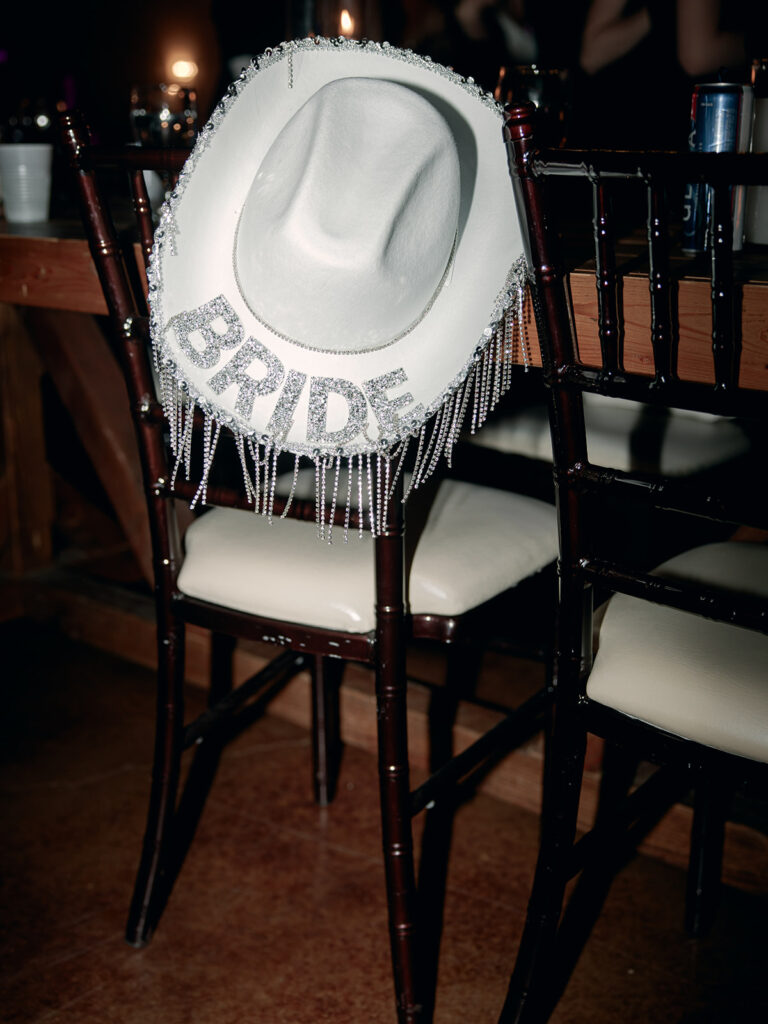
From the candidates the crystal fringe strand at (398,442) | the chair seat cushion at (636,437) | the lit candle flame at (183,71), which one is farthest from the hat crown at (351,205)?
the lit candle flame at (183,71)

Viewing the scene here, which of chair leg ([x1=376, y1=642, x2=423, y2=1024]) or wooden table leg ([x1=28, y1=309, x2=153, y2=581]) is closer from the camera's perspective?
chair leg ([x1=376, y1=642, x2=423, y2=1024])

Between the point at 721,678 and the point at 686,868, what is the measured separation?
0.67m

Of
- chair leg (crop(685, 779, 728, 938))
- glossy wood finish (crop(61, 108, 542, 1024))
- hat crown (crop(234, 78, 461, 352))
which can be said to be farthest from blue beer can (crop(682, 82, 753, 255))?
chair leg (crop(685, 779, 728, 938))

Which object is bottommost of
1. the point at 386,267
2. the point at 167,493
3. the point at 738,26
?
the point at 167,493

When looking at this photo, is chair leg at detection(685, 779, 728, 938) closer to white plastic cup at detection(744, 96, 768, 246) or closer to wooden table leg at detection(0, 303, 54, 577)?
white plastic cup at detection(744, 96, 768, 246)

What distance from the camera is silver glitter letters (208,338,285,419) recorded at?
3.04 feet

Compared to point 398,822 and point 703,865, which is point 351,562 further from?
point 703,865

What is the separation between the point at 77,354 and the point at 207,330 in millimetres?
868

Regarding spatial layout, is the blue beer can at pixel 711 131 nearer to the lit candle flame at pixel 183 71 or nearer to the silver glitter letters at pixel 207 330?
the silver glitter letters at pixel 207 330

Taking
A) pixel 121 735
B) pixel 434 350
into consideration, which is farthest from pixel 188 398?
pixel 121 735

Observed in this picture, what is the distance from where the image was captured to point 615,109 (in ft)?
7.24

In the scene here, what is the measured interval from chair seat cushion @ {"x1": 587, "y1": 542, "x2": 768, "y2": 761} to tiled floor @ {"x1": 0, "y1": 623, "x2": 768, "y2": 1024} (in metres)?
0.47

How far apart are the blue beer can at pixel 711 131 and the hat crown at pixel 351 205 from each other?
31 cm

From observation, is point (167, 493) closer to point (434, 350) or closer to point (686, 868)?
point (434, 350)
